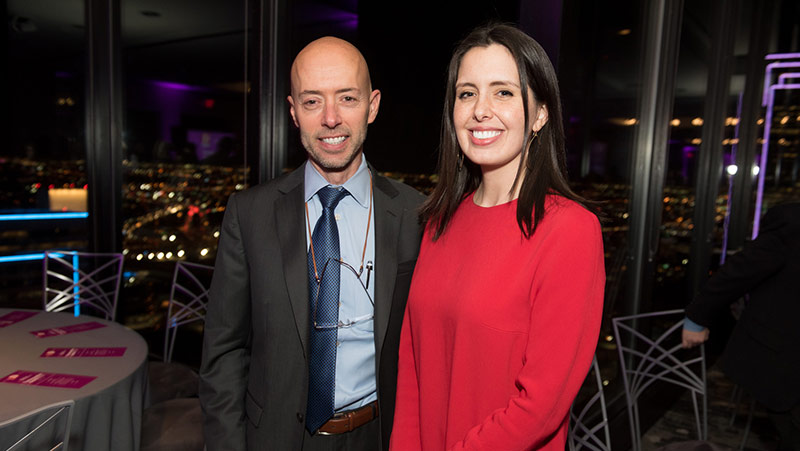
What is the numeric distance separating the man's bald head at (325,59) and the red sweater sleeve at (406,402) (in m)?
0.66

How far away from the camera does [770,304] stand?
229 cm

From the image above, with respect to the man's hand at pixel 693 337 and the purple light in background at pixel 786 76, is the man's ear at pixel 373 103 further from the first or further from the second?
the purple light in background at pixel 786 76

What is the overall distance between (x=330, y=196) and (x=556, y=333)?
0.70 meters

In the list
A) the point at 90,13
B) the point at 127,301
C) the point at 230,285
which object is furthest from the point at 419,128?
the point at 127,301

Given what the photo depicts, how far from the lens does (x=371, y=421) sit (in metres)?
1.42

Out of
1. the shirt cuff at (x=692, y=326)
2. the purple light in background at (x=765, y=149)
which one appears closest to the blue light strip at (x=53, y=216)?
the shirt cuff at (x=692, y=326)

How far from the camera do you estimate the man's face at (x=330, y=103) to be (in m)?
1.36

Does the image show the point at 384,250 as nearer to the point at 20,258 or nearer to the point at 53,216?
the point at 53,216

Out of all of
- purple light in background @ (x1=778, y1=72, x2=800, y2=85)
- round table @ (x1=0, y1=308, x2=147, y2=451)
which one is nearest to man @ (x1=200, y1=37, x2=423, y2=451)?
round table @ (x1=0, y1=308, x2=147, y2=451)

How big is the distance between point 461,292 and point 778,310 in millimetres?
1893

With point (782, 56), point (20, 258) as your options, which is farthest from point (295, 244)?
point (782, 56)

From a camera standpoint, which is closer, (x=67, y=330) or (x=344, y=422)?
(x=344, y=422)

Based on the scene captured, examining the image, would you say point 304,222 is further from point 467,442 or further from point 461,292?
point 467,442

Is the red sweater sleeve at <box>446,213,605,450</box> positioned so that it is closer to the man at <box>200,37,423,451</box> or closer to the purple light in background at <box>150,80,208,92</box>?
the man at <box>200,37,423,451</box>
